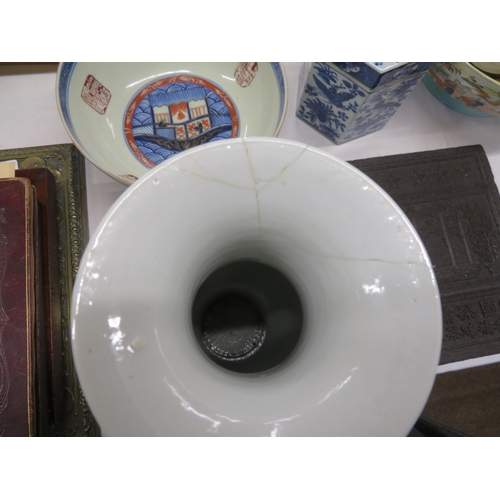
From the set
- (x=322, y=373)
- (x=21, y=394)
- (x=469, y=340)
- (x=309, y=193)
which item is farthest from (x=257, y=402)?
(x=469, y=340)

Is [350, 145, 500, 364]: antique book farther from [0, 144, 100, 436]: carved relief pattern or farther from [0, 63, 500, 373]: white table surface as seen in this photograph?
[0, 144, 100, 436]: carved relief pattern

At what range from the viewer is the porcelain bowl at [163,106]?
0.57 metres

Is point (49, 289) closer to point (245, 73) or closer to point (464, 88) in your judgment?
point (245, 73)

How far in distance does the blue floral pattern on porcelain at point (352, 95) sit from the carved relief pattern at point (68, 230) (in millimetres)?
374

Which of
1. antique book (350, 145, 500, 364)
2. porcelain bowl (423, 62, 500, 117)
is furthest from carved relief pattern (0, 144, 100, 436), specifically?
porcelain bowl (423, 62, 500, 117)

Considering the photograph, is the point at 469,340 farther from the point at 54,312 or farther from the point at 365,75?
the point at 54,312

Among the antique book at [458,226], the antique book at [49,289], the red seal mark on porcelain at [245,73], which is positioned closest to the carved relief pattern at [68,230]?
the antique book at [49,289]

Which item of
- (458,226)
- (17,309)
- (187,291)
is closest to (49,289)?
(17,309)

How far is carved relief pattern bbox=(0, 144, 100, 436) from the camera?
0.55 meters

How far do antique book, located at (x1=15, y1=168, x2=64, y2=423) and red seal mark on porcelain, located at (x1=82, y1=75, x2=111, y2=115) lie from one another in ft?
0.40

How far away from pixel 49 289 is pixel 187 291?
287 mm

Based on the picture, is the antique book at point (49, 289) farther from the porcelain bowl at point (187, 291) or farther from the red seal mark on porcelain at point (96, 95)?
the porcelain bowl at point (187, 291)

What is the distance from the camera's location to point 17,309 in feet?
1.64

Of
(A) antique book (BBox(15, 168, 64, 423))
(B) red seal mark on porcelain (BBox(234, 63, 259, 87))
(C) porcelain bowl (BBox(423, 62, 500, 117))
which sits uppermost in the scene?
(C) porcelain bowl (BBox(423, 62, 500, 117))
